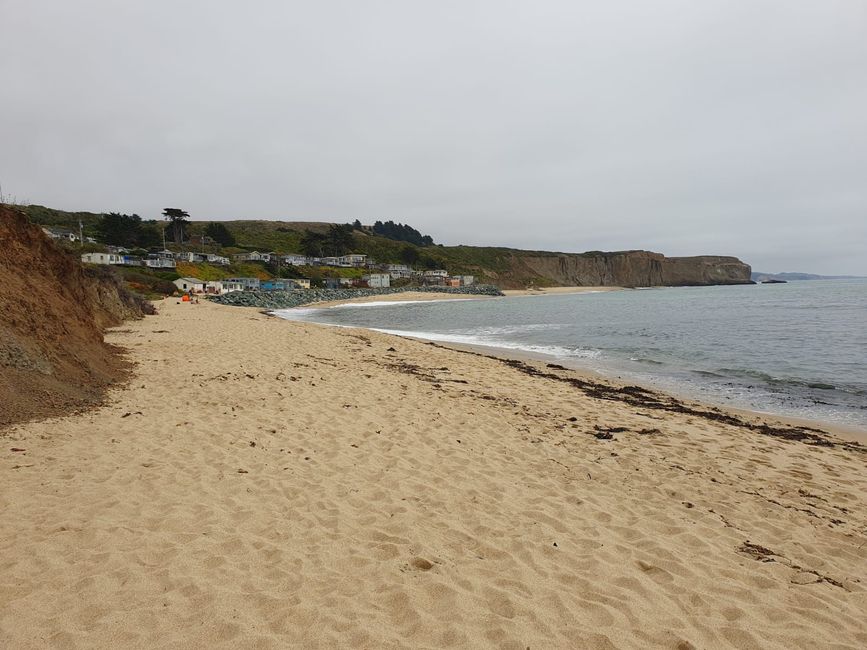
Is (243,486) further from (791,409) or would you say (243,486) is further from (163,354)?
(791,409)

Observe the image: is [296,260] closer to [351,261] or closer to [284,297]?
[351,261]

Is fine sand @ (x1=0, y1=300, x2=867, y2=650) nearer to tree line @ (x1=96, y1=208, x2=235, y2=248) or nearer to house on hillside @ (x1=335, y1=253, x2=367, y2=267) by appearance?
tree line @ (x1=96, y1=208, x2=235, y2=248)

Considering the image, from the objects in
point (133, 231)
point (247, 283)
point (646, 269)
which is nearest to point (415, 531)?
point (247, 283)

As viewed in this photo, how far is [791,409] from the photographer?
11.5 metres

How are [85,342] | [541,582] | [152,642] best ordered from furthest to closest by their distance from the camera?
[85,342] < [541,582] < [152,642]

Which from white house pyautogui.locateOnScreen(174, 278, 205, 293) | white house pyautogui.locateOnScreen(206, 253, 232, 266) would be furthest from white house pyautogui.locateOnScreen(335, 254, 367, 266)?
white house pyautogui.locateOnScreen(174, 278, 205, 293)

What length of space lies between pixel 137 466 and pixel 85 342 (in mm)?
6740

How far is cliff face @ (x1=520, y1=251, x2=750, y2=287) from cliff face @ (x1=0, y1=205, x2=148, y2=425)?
17789cm

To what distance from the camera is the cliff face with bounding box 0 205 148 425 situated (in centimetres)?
747

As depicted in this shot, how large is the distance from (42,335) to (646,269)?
20759cm

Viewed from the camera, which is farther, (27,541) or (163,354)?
(163,354)

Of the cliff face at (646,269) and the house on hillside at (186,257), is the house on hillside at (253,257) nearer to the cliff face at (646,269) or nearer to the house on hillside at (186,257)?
the house on hillside at (186,257)

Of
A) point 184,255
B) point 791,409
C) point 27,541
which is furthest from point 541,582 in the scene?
point 184,255

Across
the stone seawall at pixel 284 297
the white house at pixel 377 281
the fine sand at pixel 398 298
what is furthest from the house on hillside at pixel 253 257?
the fine sand at pixel 398 298
